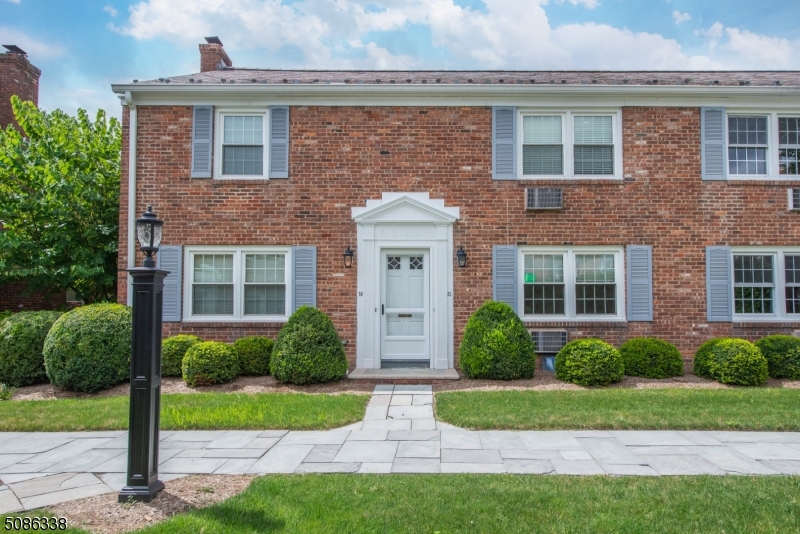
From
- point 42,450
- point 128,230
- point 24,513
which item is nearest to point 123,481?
point 24,513

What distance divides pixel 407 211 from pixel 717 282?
576 cm

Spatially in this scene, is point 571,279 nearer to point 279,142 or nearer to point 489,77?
point 489,77

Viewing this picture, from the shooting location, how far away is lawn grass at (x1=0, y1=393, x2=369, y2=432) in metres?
6.66

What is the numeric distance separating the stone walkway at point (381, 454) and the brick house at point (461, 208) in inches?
156

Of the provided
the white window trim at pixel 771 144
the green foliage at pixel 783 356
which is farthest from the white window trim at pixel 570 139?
the green foliage at pixel 783 356

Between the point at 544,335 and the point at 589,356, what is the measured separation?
1.27m

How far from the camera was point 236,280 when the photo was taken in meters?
10.4

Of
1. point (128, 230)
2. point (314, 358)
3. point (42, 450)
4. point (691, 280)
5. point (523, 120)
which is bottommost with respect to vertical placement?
point (42, 450)

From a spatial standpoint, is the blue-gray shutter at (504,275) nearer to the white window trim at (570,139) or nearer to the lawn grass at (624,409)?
the white window trim at (570,139)

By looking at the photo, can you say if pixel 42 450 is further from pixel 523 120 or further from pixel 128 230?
pixel 523 120

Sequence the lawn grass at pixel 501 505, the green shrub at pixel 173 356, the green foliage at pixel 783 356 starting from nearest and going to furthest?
the lawn grass at pixel 501 505 < the green foliage at pixel 783 356 < the green shrub at pixel 173 356

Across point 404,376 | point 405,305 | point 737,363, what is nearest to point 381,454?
point 404,376

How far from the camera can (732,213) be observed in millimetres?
10367

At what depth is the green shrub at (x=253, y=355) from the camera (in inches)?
381
